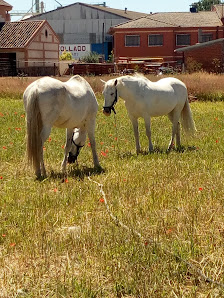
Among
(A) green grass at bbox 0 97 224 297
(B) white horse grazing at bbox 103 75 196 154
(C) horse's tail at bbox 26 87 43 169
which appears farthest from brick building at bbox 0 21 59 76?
(C) horse's tail at bbox 26 87 43 169

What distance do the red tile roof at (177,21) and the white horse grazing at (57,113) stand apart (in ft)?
158

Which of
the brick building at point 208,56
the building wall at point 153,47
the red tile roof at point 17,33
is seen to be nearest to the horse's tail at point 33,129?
the brick building at point 208,56

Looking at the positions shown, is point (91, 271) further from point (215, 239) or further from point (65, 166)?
point (65, 166)

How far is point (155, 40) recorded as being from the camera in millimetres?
57031

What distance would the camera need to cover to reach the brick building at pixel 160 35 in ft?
185

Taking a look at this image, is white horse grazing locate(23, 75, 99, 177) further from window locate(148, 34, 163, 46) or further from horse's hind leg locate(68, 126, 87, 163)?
window locate(148, 34, 163, 46)

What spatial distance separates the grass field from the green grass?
11 mm

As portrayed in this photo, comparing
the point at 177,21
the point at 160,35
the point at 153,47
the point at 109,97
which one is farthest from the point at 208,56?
the point at 109,97

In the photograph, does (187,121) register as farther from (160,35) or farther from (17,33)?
(160,35)

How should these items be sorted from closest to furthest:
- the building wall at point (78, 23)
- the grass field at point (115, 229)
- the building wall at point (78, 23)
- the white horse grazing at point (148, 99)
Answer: the grass field at point (115, 229)
the white horse grazing at point (148, 99)
the building wall at point (78, 23)
the building wall at point (78, 23)

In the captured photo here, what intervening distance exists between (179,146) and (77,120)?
3761 mm

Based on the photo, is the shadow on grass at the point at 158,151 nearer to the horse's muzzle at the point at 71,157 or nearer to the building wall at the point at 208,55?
the horse's muzzle at the point at 71,157

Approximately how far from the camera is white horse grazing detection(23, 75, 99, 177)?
27.7 ft

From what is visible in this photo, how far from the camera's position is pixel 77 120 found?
938 centimetres
